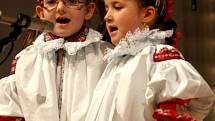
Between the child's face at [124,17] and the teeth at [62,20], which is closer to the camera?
the child's face at [124,17]

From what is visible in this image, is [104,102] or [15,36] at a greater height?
[15,36]

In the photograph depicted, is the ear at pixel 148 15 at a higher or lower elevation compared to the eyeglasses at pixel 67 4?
lower

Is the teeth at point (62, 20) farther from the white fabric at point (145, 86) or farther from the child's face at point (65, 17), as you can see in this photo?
the white fabric at point (145, 86)

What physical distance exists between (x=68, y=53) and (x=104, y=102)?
0.61 feet

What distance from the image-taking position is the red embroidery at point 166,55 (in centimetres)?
87

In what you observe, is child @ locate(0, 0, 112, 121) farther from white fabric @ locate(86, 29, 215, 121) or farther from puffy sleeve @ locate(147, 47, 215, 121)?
puffy sleeve @ locate(147, 47, 215, 121)

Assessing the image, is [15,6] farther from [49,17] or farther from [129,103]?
[129,103]

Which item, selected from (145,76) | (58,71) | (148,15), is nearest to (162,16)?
(148,15)

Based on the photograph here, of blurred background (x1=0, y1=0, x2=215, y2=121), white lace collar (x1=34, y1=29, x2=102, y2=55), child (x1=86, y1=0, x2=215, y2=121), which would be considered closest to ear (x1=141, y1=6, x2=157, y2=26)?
child (x1=86, y1=0, x2=215, y2=121)

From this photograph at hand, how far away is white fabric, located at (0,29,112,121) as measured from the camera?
101cm

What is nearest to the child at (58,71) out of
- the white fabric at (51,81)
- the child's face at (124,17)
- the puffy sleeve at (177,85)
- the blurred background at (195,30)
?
the white fabric at (51,81)

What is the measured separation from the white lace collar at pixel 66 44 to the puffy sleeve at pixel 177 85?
0.23 m

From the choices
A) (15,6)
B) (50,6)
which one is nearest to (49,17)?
(50,6)

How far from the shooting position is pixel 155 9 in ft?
3.18
